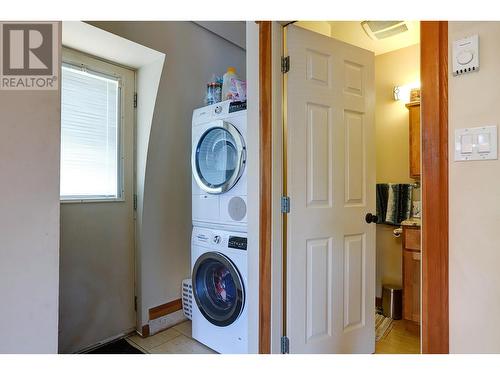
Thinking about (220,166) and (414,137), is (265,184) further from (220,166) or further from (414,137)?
(414,137)

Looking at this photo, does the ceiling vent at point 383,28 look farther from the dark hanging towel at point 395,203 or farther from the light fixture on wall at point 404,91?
the dark hanging towel at point 395,203

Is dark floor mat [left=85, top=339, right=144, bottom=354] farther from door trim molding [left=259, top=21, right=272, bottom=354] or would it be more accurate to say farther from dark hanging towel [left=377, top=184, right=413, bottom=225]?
dark hanging towel [left=377, top=184, right=413, bottom=225]

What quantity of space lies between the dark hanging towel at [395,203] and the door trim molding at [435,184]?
1.76 m

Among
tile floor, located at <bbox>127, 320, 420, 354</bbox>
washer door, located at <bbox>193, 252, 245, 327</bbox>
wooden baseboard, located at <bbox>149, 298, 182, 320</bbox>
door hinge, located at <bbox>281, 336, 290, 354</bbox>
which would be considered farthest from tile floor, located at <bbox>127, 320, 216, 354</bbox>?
A: door hinge, located at <bbox>281, 336, 290, 354</bbox>

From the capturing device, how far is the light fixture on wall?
102 inches

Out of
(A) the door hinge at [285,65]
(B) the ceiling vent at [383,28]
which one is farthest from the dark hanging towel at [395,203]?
(A) the door hinge at [285,65]

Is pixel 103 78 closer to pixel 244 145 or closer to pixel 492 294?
pixel 244 145

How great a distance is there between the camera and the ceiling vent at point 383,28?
2.14 m

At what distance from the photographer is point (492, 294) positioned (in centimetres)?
86

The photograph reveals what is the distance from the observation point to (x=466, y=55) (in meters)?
0.90

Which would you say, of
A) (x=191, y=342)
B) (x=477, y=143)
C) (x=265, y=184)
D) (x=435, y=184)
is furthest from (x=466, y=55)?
(x=191, y=342)

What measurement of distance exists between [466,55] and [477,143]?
0.91 ft

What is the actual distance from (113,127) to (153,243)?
0.96 meters
